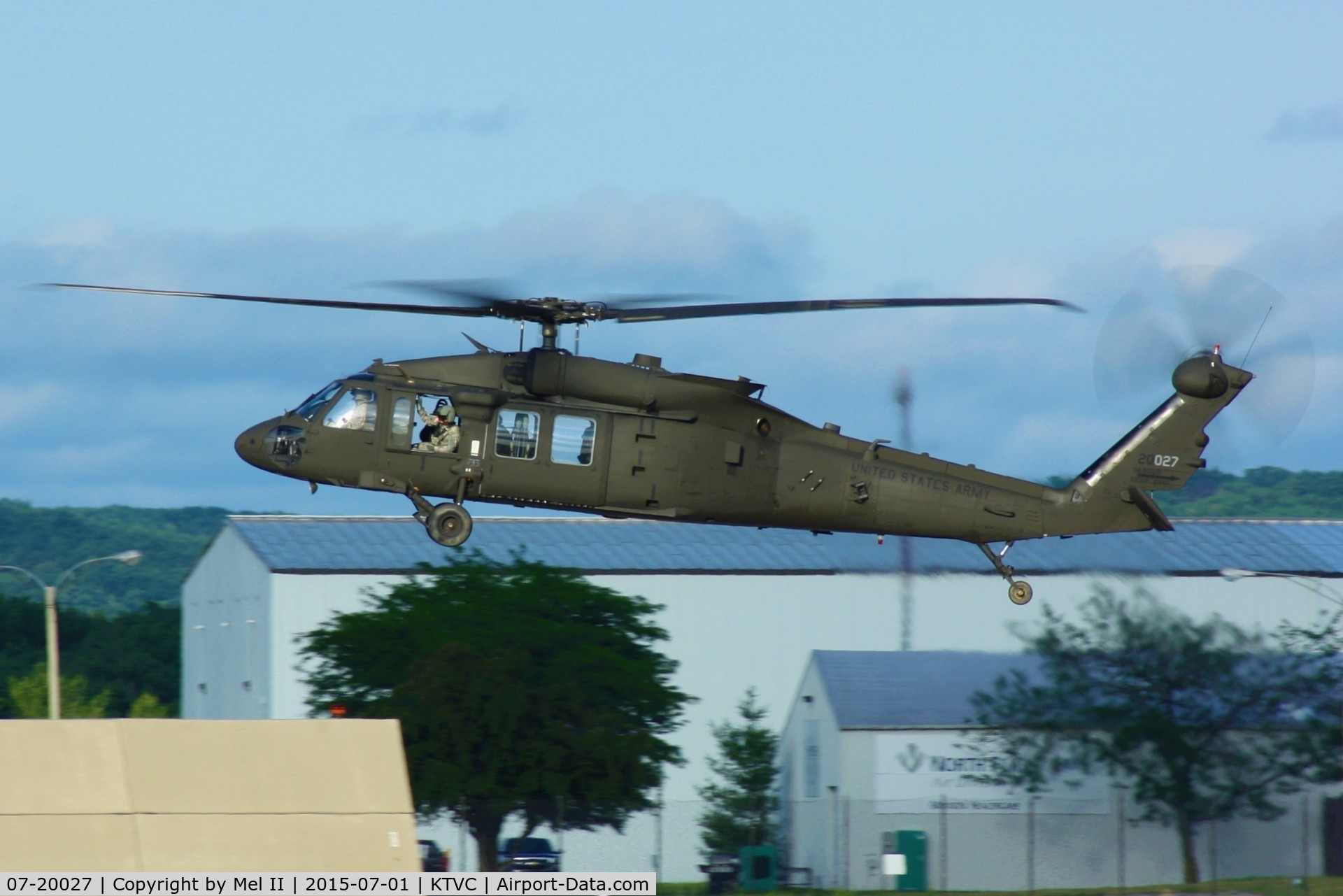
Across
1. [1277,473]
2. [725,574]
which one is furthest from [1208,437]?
[1277,473]

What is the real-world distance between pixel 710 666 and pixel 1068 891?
2862 cm

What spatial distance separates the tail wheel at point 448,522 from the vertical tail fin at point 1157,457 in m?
8.91

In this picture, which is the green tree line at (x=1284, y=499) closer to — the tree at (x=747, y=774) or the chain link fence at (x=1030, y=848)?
the tree at (x=747, y=774)

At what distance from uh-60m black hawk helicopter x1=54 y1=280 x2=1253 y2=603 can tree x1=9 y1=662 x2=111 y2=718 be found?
174 ft

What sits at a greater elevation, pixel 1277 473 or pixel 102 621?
pixel 1277 473

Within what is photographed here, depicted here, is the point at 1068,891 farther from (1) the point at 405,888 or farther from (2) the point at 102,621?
(2) the point at 102,621

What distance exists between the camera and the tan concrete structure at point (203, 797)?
2330 cm

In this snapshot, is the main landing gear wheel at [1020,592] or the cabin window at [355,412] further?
the main landing gear wheel at [1020,592]

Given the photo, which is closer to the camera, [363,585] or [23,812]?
[23,812]

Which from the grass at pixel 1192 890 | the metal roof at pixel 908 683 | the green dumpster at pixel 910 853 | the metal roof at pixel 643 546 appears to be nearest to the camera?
the grass at pixel 1192 890

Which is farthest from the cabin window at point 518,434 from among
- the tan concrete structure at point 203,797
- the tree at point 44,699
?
the tree at point 44,699

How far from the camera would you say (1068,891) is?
3688cm

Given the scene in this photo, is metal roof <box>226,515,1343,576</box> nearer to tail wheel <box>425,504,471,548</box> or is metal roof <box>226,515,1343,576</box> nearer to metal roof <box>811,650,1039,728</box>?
metal roof <box>811,650,1039,728</box>

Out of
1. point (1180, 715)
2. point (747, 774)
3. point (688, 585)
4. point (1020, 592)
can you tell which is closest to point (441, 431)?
point (1020, 592)
